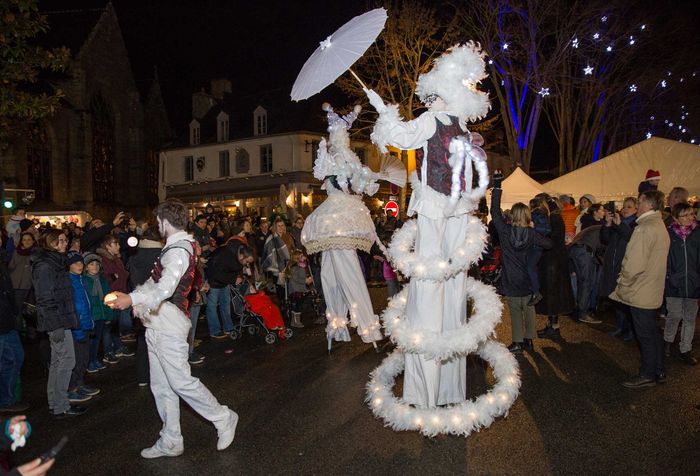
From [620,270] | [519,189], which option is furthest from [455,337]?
[519,189]

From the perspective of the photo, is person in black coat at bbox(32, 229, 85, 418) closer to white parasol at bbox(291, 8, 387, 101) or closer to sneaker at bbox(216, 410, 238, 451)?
sneaker at bbox(216, 410, 238, 451)

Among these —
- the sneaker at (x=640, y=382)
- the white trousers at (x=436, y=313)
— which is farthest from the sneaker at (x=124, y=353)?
the sneaker at (x=640, y=382)

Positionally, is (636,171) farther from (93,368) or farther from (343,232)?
(93,368)

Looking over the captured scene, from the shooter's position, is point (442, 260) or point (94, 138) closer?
point (442, 260)

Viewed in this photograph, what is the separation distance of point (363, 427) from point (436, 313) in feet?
4.54

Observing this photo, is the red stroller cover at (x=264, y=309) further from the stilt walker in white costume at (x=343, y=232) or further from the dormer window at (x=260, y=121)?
the dormer window at (x=260, y=121)

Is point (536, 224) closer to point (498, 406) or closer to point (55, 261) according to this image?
point (498, 406)

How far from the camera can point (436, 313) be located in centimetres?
509

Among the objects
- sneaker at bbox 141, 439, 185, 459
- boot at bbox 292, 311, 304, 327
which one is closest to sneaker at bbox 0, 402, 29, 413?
sneaker at bbox 141, 439, 185, 459

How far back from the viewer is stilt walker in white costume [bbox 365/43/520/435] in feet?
16.1

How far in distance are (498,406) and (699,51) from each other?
76.8ft

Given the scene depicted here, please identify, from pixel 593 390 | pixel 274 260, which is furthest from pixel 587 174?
pixel 593 390

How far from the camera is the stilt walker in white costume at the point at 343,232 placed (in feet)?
27.5

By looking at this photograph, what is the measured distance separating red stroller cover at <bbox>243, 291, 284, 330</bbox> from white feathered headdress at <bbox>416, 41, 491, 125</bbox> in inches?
209
